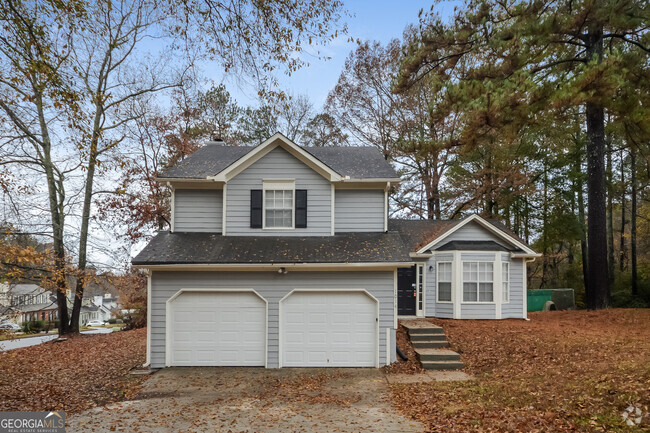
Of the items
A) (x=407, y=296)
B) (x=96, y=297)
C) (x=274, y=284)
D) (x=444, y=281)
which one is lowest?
(x=96, y=297)

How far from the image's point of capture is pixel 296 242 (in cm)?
1114

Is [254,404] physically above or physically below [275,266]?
below

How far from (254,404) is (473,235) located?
11297 millimetres

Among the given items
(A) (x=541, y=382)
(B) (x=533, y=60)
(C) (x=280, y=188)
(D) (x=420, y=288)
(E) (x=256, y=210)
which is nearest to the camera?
(A) (x=541, y=382)

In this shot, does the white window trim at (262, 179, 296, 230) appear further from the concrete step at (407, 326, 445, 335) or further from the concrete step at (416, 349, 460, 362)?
the concrete step at (416, 349, 460, 362)

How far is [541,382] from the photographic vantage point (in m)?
7.67

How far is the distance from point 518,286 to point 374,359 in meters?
8.45

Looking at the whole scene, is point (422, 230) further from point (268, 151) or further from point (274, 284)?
point (274, 284)

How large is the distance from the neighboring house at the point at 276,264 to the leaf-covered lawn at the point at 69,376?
1.32 metres

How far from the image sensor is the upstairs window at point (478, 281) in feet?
49.7

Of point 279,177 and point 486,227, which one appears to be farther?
point 486,227

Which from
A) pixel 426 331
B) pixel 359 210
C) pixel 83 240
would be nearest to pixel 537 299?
pixel 426 331

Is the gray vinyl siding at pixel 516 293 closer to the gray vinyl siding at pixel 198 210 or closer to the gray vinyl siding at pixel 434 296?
the gray vinyl siding at pixel 434 296

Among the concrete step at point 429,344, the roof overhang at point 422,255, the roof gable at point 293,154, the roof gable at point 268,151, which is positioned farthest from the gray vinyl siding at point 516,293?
the roof gable at point 268,151
